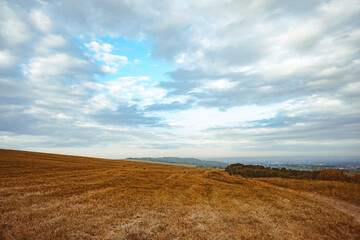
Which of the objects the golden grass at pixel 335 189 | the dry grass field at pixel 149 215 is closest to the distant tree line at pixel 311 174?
the golden grass at pixel 335 189

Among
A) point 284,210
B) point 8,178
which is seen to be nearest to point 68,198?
point 8,178

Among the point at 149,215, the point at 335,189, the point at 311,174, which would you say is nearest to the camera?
the point at 149,215

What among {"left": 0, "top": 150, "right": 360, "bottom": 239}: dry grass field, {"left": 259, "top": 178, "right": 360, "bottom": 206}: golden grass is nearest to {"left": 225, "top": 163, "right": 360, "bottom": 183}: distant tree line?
{"left": 259, "top": 178, "right": 360, "bottom": 206}: golden grass

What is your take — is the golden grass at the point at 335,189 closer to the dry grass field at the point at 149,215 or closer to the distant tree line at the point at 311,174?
the distant tree line at the point at 311,174

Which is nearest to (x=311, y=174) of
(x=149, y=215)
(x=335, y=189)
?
(x=335, y=189)

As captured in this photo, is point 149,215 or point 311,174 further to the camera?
point 311,174

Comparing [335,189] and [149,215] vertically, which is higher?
[149,215]

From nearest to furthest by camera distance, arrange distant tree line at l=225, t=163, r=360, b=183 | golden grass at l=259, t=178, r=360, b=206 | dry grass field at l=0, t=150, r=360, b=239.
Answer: dry grass field at l=0, t=150, r=360, b=239 < golden grass at l=259, t=178, r=360, b=206 < distant tree line at l=225, t=163, r=360, b=183

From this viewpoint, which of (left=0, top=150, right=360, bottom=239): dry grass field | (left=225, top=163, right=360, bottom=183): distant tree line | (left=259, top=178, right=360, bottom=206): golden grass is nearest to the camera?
(left=0, top=150, right=360, bottom=239): dry grass field

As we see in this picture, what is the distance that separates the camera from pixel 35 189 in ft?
36.8

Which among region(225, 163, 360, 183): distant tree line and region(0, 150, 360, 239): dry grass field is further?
region(225, 163, 360, 183): distant tree line

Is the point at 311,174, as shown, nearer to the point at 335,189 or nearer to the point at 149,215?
the point at 335,189

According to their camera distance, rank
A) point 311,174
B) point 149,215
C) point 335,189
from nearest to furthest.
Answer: point 149,215, point 335,189, point 311,174

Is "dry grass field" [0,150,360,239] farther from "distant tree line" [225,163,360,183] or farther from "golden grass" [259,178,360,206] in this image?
"distant tree line" [225,163,360,183]
